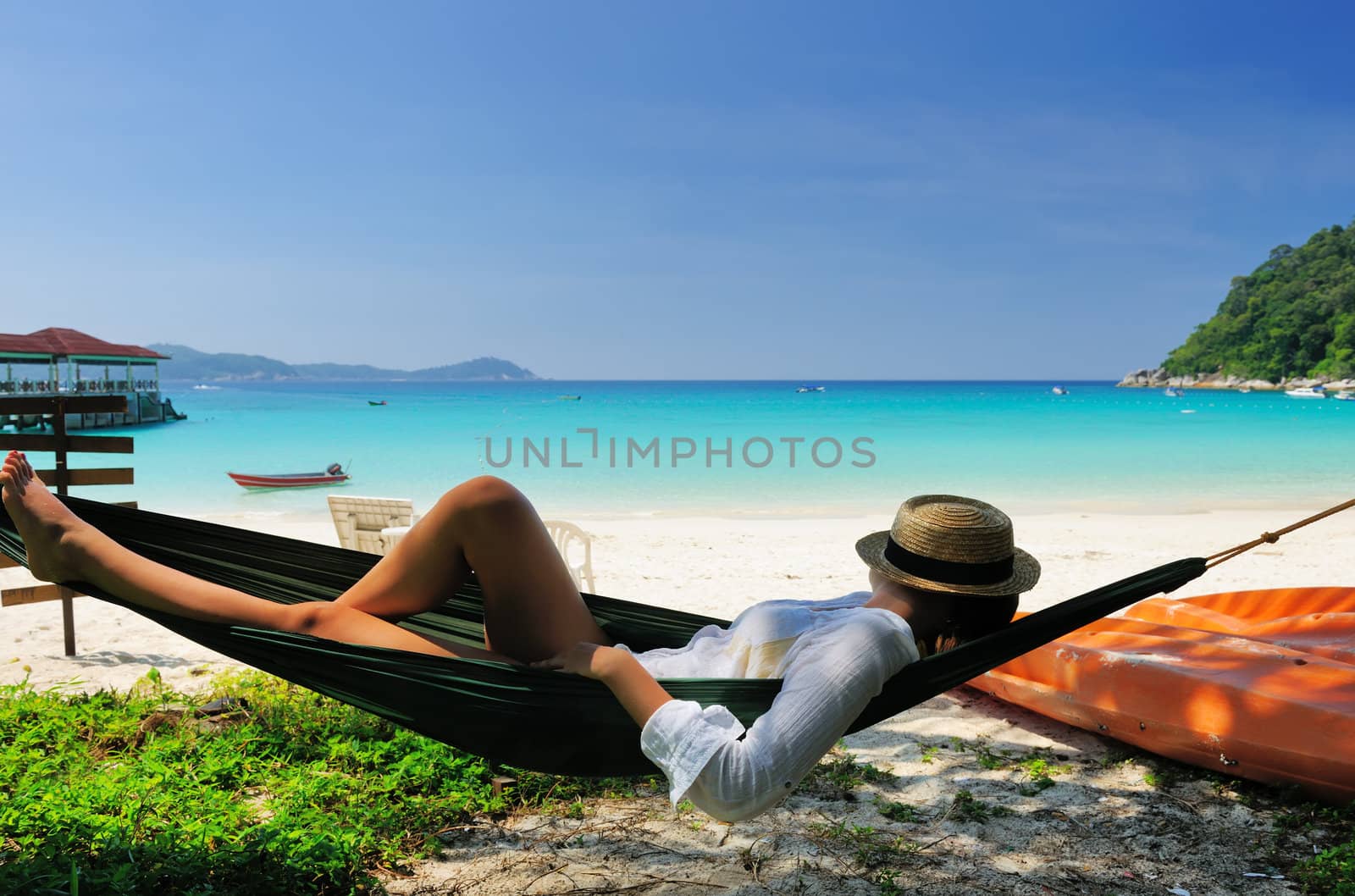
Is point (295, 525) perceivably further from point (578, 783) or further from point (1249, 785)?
point (1249, 785)

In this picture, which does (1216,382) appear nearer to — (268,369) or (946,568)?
(946,568)

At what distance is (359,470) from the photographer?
15.8 metres

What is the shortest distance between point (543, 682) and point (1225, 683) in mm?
1795

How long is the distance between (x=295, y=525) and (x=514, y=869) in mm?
7280

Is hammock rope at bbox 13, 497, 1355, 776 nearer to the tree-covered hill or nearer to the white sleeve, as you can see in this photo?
Answer: the white sleeve

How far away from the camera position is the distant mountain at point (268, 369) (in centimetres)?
10100

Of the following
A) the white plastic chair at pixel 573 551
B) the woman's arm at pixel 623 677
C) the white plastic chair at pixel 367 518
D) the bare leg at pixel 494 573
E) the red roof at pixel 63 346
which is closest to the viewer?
the woman's arm at pixel 623 677

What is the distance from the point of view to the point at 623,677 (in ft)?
4.19

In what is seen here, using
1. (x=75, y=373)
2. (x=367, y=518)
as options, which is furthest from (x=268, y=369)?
(x=367, y=518)

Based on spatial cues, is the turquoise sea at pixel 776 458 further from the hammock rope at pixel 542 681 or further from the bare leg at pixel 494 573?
the bare leg at pixel 494 573

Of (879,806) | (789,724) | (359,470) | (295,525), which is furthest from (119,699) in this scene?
(359,470)

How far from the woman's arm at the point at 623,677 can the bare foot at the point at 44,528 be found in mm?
1062

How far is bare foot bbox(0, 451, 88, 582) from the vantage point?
1.69 m

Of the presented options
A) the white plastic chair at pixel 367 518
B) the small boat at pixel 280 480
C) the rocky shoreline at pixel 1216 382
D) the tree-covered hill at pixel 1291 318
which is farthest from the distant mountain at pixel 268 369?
the white plastic chair at pixel 367 518
